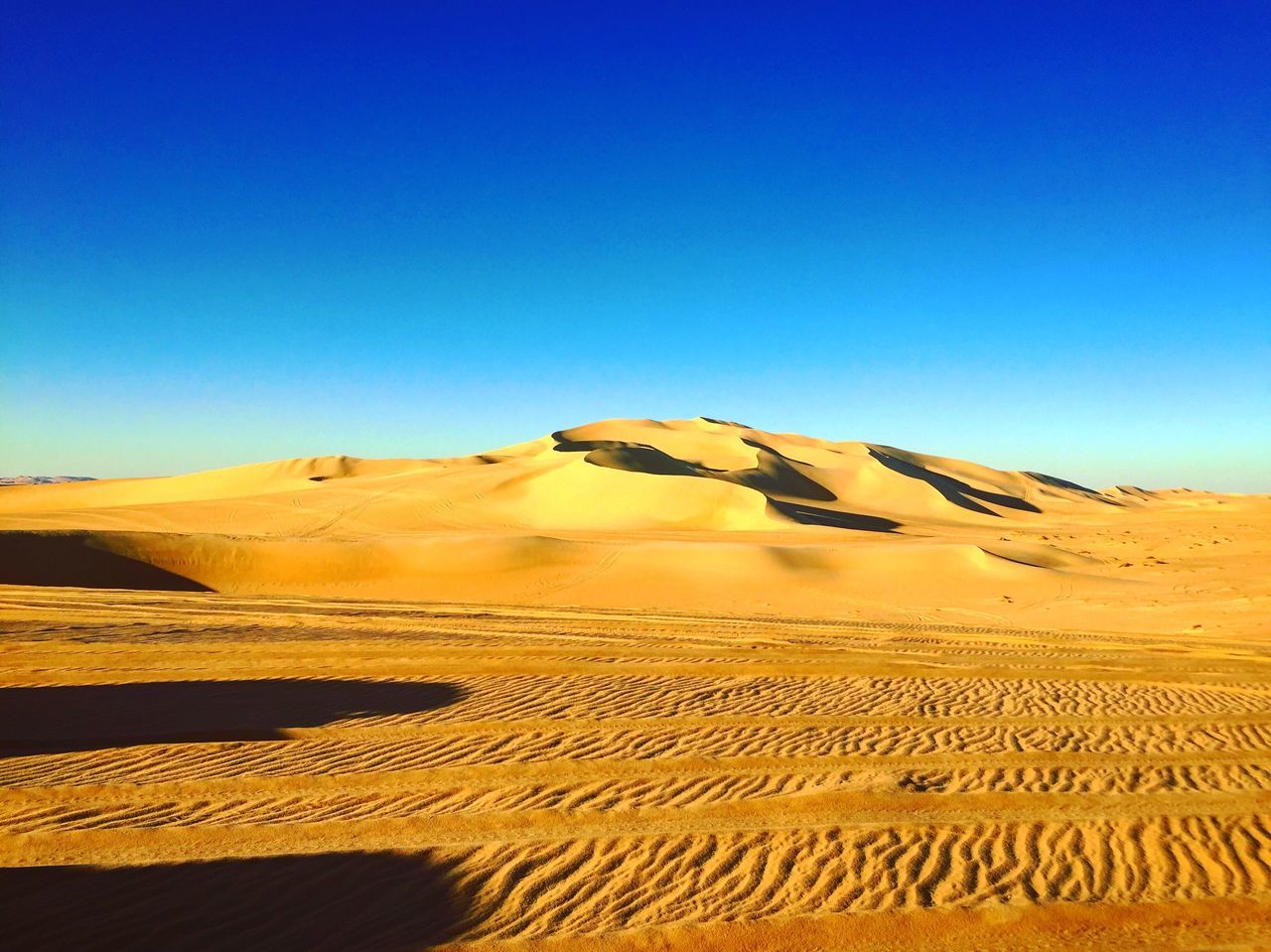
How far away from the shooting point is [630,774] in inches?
271

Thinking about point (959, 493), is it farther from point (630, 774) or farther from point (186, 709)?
point (186, 709)

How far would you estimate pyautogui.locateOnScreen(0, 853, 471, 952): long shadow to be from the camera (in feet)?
14.2

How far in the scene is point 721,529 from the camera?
111ft

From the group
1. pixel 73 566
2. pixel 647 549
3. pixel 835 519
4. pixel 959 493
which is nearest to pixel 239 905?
pixel 647 549

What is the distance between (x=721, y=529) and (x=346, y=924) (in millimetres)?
29779

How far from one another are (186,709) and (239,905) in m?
4.51

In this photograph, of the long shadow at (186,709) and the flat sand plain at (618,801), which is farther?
the long shadow at (186,709)

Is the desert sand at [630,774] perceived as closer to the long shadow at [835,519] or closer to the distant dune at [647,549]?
the distant dune at [647,549]

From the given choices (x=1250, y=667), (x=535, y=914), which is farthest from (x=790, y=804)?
(x=1250, y=667)

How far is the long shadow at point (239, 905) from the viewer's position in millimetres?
4336

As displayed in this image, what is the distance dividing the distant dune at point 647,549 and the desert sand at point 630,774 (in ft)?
5.66

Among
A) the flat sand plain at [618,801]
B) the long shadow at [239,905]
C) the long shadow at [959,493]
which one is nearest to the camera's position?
the long shadow at [239,905]

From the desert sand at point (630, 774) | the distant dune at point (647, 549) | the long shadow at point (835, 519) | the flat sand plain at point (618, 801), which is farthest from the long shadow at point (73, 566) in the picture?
the long shadow at point (835, 519)

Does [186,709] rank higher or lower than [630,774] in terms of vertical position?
higher
